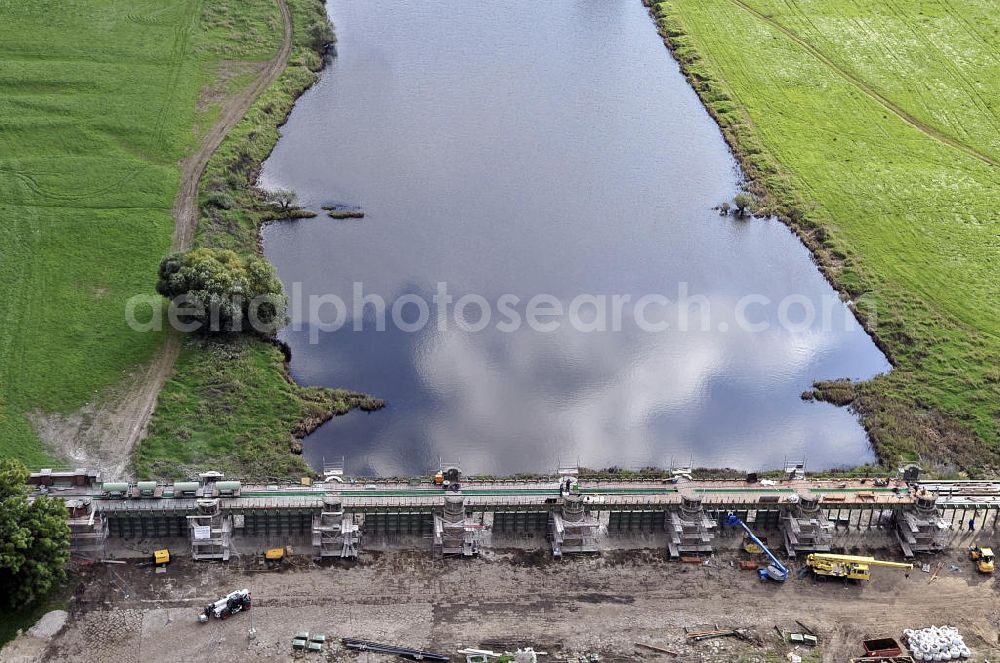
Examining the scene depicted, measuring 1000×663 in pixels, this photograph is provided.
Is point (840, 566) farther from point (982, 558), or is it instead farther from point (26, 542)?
point (26, 542)

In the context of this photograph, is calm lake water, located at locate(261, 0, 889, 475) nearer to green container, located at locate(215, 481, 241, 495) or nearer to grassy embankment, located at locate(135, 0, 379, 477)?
grassy embankment, located at locate(135, 0, 379, 477)

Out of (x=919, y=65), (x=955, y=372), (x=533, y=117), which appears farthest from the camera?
(x=919, y=65)

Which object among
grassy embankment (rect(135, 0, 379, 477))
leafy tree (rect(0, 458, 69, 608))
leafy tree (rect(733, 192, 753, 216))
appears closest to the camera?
leafy tree (rect(0, 458, 69, 608))

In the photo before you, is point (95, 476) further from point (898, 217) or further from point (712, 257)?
point (898, 217)

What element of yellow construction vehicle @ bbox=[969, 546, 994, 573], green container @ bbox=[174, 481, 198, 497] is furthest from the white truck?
yellow construction vehicle @ bbox=[969, 546, 994, 573]

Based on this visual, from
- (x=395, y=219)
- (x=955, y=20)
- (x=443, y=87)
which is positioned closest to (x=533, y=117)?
(x=443, y=87)

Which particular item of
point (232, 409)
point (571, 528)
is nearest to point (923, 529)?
point (571, 528)

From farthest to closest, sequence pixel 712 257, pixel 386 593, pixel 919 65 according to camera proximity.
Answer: pixel 919 65 < pixel 712 257 < pixel 386 593
